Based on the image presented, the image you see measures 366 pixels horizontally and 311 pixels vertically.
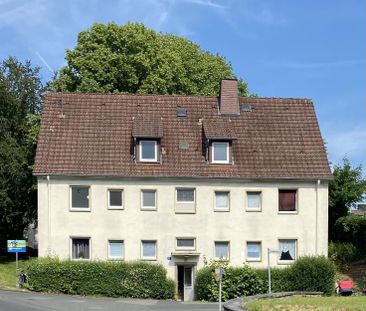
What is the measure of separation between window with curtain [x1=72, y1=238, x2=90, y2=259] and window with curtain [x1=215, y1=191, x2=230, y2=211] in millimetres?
7593

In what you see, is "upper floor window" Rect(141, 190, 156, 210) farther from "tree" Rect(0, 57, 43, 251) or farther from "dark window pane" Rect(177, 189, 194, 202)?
"tree" Rect(0, 57, 43, 251)

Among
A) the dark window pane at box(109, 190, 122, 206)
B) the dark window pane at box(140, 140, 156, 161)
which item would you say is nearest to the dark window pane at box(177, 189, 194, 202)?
the dark window pane at box(140, 140, 156, 161)

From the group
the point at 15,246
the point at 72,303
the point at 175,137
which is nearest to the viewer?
the point at 72,303

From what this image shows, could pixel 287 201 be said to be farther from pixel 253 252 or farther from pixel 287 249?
pixel 253 252

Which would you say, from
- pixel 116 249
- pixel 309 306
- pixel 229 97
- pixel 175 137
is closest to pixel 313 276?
pixel 116 249

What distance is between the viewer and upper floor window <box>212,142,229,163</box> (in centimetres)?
3888

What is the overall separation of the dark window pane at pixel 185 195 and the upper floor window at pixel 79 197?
202 inches

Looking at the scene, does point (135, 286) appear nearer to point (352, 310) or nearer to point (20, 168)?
point (20, 168)

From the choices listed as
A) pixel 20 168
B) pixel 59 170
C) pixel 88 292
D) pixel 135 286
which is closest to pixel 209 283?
pixel 135 286

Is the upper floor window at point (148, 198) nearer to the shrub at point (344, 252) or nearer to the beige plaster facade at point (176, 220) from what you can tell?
the beige plaster facade at point (176, 220)

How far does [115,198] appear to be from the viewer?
124ft

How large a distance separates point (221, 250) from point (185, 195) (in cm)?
369

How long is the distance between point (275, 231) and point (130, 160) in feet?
29.9

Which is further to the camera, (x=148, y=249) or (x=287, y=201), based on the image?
(x=287, y=201)
